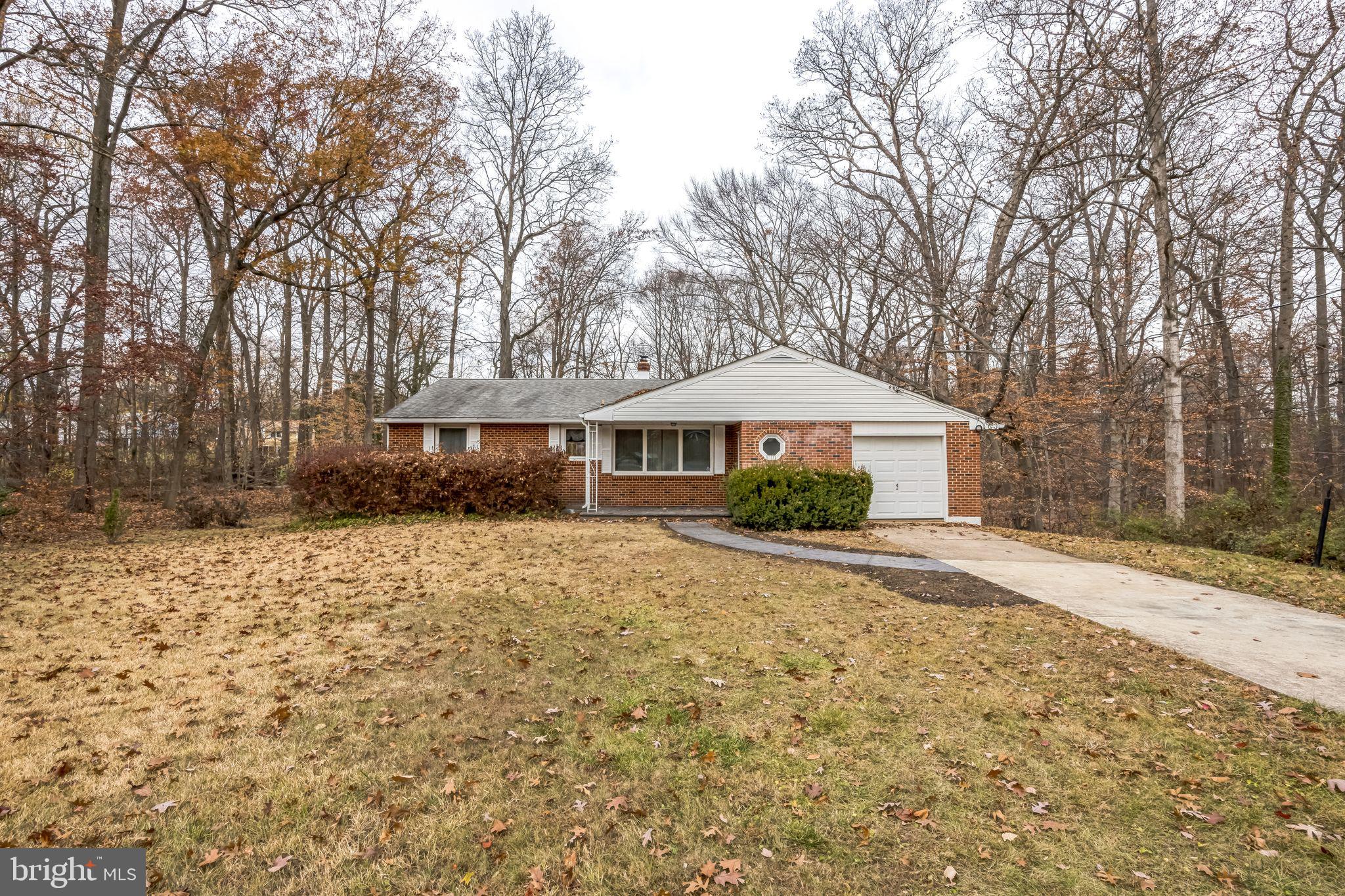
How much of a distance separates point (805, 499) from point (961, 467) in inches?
190

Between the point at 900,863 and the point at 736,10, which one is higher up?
the point at 736,10

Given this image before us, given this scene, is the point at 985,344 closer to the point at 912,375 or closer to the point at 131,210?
the point at 912,375

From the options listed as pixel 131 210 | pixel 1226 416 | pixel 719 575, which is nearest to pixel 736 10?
pixel 719 575

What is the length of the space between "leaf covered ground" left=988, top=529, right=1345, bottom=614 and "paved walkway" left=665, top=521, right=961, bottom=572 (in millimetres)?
2993

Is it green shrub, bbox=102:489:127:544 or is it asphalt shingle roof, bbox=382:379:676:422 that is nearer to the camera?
green shrub, bbox=102:489:127:544

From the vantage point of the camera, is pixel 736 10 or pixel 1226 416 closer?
pixel 736 10

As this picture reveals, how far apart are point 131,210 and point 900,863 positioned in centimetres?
2265

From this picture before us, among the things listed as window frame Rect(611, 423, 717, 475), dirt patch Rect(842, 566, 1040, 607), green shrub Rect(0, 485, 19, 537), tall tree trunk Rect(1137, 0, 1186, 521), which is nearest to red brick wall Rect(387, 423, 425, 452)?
window frame Rect(611, 423, 717, 475)

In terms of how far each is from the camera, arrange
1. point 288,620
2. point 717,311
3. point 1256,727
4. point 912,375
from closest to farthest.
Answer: point 1256,727 → point 288,620 → point 912,375 → point 717,311

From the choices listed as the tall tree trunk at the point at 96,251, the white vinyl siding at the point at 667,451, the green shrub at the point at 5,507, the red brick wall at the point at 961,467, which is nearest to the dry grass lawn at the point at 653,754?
the green shrub at the point at 5,507

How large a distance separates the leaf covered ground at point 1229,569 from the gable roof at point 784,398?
4157mm

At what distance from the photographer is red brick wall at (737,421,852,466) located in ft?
47.0

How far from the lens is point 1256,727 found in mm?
3527

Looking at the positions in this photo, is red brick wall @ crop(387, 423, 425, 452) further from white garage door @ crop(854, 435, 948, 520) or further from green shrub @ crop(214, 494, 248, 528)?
white garage door @ crop(854, 435, 948, 520)
